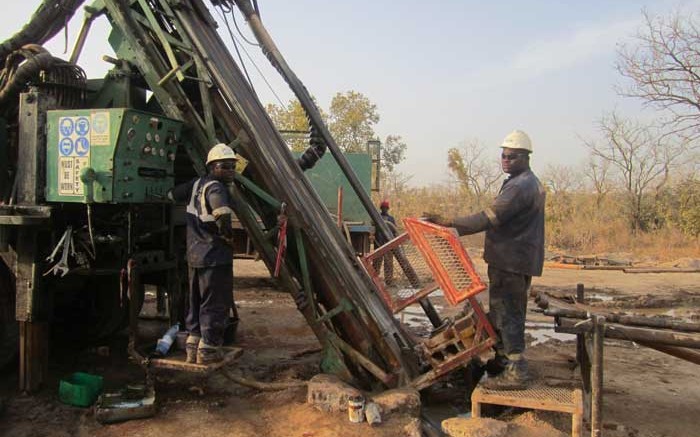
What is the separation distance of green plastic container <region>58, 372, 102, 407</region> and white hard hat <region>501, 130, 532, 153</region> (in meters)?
4.12

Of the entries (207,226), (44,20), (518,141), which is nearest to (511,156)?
(518,141)

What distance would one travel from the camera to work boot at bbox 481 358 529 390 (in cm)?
450

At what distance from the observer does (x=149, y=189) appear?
4688 mm

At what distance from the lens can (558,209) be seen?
961 inches

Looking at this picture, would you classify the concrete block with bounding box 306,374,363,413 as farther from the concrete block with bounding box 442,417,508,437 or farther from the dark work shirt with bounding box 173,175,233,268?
the dark work shirt with bounding box 173,175,233,268

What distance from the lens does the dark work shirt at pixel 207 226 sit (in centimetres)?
438

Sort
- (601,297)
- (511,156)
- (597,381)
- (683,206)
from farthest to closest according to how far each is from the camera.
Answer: (683,206) < (601,297) < (511,156) < (597,381)

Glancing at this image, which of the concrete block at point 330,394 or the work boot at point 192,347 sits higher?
the work boot at point 192,347

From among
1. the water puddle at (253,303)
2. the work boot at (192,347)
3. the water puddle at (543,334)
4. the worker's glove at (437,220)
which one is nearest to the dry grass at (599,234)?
the water puddle at (543,334)

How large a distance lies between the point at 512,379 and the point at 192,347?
8.68ft

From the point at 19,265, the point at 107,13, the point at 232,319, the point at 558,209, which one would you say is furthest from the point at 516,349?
the point at 558,209

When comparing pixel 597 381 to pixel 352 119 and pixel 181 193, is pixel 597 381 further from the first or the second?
pixel 352 119

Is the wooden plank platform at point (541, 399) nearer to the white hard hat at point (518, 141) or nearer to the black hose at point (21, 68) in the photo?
the white hard hat at point (518, 141)

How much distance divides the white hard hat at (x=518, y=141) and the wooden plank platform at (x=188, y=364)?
115 inches
